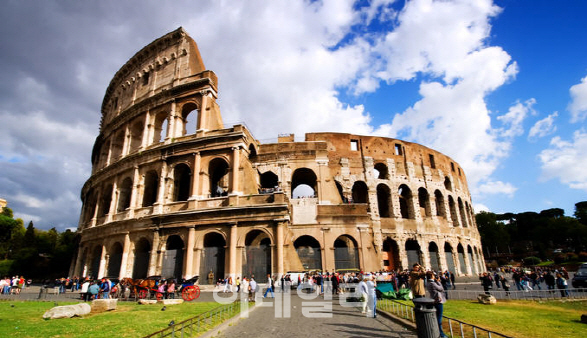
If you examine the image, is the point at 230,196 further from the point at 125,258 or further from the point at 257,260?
the point at 125,258

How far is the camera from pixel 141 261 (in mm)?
21672

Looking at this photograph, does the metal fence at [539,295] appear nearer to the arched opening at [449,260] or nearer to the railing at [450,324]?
the railing at [450,324]

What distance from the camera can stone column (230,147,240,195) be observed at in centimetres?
2033

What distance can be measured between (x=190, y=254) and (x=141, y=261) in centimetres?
475

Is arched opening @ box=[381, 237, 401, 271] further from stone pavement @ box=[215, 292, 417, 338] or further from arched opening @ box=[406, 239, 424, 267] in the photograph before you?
stone pavement @ box=[215, 292, 417, 338]

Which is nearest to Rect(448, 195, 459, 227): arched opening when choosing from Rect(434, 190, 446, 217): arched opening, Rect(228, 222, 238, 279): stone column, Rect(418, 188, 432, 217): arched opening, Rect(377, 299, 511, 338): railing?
Rect(434, 190, 446, 217): arched opening

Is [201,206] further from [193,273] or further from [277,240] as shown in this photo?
[277,240]

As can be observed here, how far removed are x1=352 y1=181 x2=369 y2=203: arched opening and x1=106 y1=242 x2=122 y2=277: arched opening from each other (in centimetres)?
2089

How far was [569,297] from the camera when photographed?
14125 millimetres

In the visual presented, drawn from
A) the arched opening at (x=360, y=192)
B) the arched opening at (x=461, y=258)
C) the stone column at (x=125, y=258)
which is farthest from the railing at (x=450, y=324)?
the arched opening at (x=461, y=258)

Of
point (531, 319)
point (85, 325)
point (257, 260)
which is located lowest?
point (531, 319)

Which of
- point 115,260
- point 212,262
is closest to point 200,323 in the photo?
point 212,262

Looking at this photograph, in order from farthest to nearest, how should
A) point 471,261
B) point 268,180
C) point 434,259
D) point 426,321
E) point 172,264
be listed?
point 471,261 → point 434,259 → point 268,180 → point 172,264 → point 426,321

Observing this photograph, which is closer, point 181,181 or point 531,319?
point 531,319
